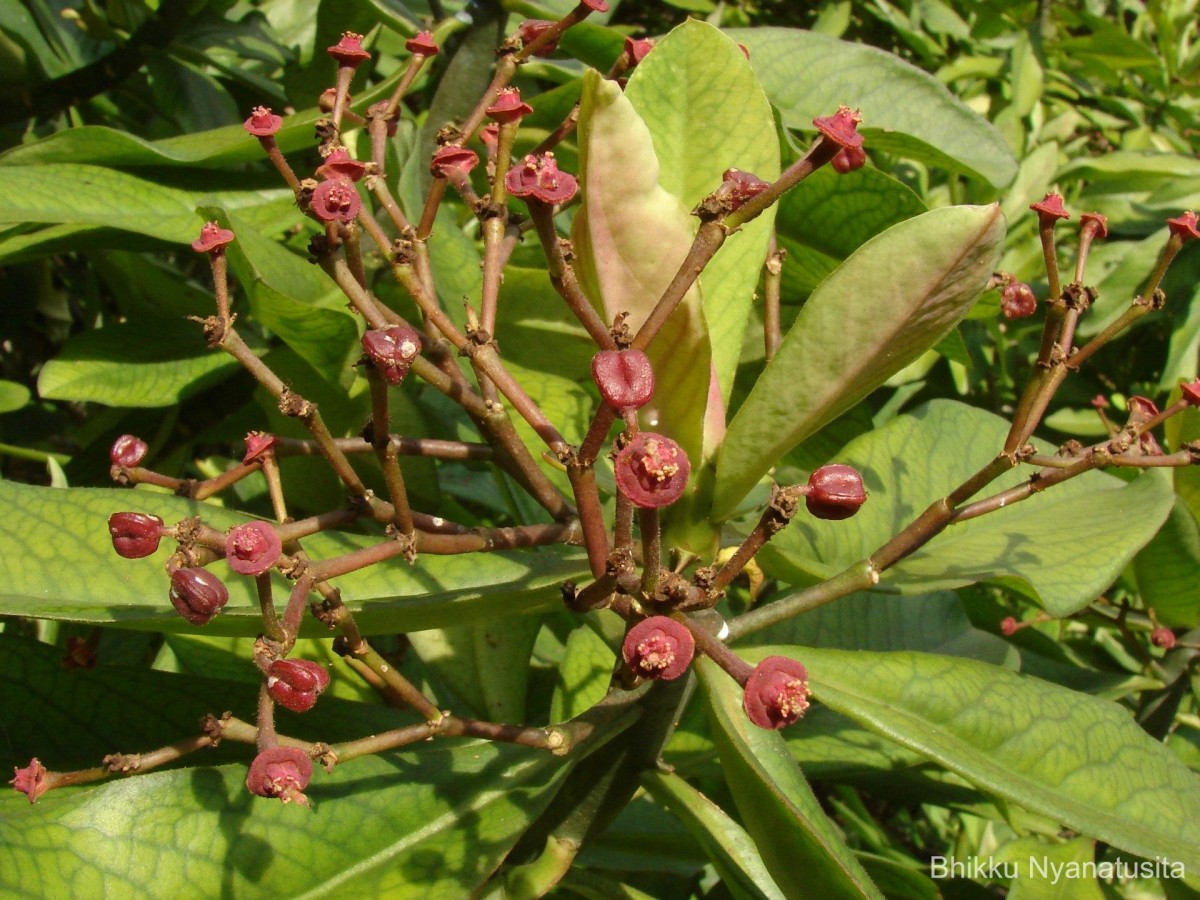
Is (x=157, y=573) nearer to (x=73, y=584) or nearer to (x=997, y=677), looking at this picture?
(x=73, y=584)

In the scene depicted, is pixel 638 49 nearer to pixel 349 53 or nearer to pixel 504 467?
pixel 349 53

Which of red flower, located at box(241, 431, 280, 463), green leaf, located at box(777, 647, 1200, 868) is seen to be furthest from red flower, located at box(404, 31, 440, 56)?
green leaf, located at box(777, 647, 1200, 868)

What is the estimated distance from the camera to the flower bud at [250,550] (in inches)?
25.4

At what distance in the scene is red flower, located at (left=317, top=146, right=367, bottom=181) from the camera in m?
0.77

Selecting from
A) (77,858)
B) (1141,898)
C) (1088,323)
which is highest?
(77,858)

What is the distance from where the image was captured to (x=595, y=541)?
0.73m

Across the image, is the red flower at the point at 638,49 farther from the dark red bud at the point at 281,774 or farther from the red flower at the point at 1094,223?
the dark red bud at the point at 281,774

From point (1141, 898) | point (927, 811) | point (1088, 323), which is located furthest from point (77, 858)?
point (927, 811)

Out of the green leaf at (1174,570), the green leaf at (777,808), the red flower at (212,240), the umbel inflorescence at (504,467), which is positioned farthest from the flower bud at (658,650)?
the green leaf at (1174,570)

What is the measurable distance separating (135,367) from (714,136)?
2.71ft

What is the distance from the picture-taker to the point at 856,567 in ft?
2.73

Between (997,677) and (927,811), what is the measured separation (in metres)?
1.72

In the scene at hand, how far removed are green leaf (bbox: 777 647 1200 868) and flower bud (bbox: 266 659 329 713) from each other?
0.38 meters

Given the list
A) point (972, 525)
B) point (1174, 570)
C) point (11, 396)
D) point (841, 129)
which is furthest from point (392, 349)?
point (1174, 570)
